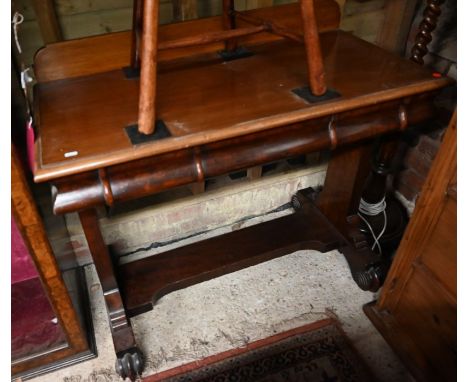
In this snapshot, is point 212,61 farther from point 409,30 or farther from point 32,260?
point 409,30

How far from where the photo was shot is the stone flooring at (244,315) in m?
1.55

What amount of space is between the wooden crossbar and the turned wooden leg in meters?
0.57

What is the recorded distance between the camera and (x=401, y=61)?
4.46ft


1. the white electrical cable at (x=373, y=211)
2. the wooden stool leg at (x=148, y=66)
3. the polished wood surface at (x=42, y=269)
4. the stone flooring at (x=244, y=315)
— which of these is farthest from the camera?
the white electrical cable at (x=373, y=211)

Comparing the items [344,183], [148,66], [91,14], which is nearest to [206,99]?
[148,66]

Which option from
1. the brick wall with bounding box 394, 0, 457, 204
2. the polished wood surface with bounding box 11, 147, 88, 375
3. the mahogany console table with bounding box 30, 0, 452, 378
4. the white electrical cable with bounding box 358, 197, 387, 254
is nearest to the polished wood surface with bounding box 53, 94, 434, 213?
the mahogany console table with bounding box 30, 0, 452, 378

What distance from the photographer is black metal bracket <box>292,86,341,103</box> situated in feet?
3.74

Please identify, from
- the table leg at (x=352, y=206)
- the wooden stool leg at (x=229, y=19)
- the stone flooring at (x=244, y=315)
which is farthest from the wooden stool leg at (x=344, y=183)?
the wooden stool leg at (x=229, y=19)

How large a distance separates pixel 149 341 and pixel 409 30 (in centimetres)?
181

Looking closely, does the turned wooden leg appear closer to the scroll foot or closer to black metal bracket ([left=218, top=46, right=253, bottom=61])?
the scroll foot

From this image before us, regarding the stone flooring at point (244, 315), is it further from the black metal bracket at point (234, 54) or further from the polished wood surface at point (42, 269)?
Result: the black metal bracket at point (234, 54)

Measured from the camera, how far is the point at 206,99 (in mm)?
1157

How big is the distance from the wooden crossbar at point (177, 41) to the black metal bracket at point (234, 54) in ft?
0.05

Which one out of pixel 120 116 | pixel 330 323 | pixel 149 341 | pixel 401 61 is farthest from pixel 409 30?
pixel 149 341
